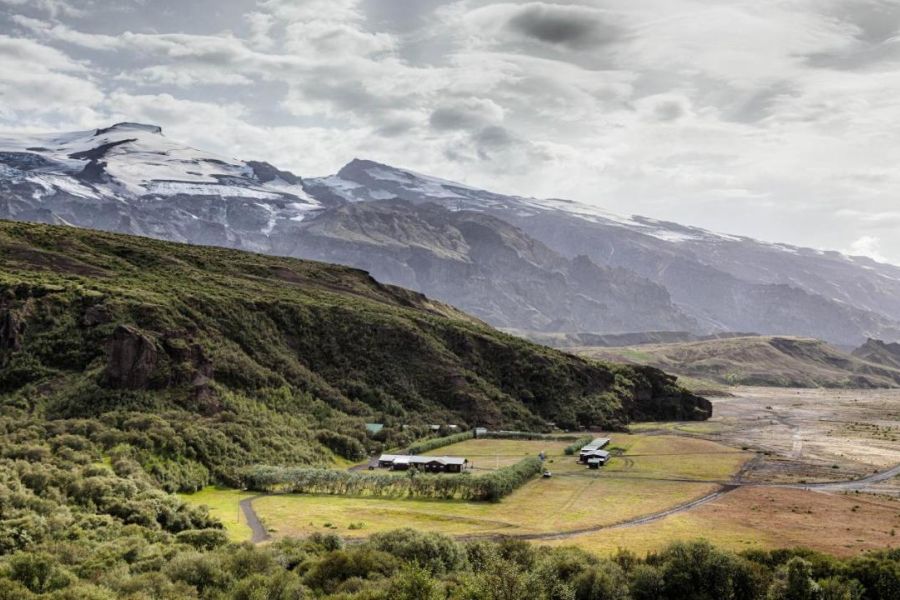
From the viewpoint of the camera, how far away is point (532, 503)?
106m

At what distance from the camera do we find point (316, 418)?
151 m

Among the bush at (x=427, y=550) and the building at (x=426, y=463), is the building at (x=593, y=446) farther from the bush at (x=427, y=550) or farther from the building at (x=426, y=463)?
the bush at (x=427, y=550)

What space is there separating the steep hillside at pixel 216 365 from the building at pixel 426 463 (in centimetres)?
1146

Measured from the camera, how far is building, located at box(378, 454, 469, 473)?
12700 cm

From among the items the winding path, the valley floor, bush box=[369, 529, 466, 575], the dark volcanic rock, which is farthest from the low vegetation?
bush box=[369, 529, 466, 575]

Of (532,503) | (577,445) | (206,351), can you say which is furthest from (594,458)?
(206,351)

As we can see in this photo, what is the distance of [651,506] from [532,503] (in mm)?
17597

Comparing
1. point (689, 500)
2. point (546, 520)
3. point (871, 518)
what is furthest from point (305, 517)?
point (871, 518)

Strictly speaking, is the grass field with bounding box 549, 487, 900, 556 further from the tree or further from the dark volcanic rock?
the dark volcanic rock

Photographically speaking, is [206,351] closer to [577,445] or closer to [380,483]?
[380,483]

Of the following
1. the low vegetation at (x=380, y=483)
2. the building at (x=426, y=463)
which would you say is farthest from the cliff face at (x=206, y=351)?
the building at (x=426, y=463)

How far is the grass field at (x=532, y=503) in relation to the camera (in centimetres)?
9081

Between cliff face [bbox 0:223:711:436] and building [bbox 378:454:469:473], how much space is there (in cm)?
2612

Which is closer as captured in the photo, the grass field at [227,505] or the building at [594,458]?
the grass field at [227,505]
